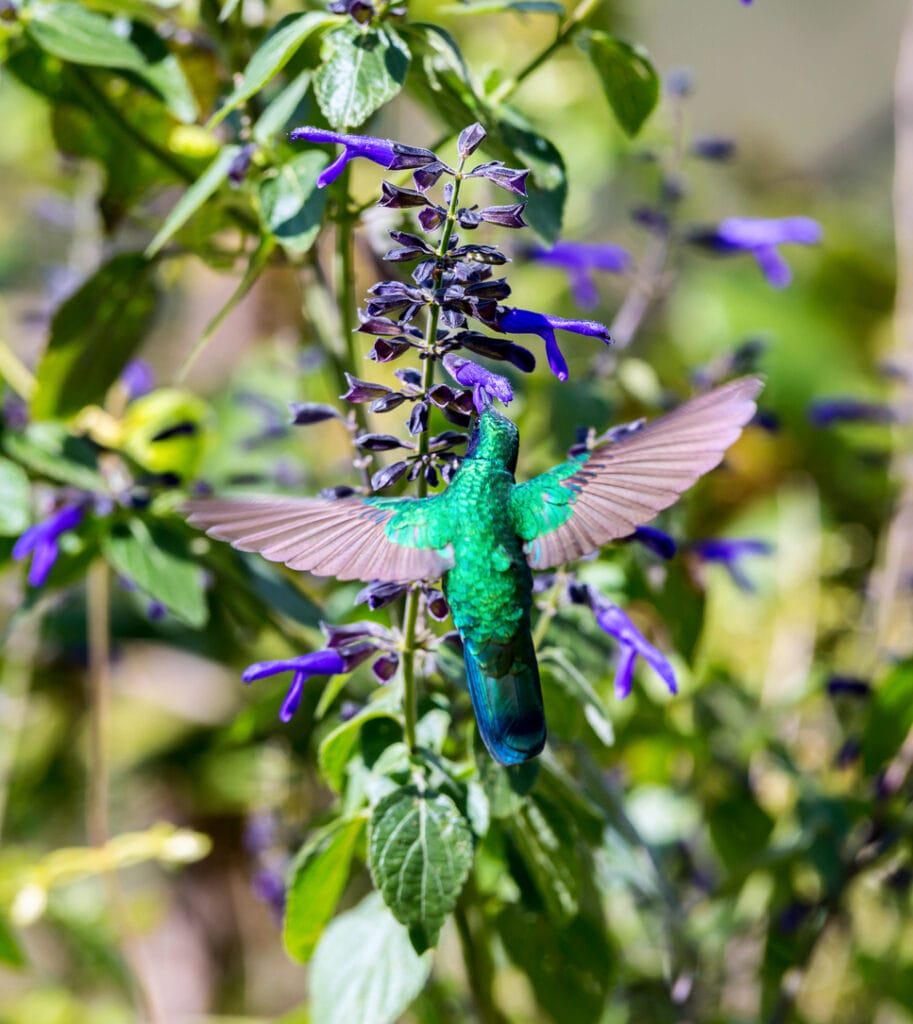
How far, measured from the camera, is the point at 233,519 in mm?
579

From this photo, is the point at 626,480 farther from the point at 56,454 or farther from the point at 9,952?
the point at 9,952

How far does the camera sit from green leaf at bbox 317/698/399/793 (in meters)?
0.71

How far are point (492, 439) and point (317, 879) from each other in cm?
32

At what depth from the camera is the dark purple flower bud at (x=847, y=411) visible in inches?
52.6

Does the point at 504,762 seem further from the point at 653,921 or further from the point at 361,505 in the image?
the point at 653,921

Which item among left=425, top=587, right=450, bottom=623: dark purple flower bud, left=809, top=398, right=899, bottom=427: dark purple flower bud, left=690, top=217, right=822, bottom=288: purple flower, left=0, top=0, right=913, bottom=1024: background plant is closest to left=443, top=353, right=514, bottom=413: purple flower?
left=0, top=0, right=913, bottom=1024: background plant

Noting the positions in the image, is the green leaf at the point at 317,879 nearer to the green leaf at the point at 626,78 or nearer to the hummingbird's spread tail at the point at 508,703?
the hummingbird's spread tail at the point at 508,703

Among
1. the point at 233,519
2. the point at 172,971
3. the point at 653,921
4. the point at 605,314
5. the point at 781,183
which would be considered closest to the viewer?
the point at 233,519

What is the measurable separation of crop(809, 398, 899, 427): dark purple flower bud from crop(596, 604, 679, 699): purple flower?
648 mm

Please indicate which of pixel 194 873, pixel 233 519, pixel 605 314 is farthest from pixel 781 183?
pixel 233 519

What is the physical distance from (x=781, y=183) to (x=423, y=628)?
270 cm

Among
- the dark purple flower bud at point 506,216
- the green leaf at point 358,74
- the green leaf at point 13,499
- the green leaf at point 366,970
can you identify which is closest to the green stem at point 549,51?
the green leaf at point 358,74

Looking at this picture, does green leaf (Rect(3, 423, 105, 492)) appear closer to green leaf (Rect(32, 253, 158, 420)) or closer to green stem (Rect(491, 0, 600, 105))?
green leaf (Rect(32, 253, 158, 420))

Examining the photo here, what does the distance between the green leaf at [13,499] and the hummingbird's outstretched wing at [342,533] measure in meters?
0.34
